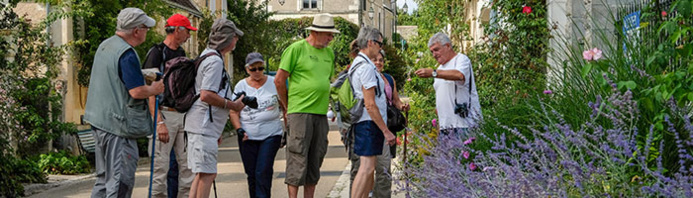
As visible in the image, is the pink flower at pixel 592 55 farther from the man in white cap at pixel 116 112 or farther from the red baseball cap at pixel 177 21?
A: the red baseball cap at pixel 177 21

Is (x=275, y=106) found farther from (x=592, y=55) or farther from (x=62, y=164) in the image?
(x=62, y=164)

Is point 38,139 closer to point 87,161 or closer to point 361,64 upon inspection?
point 87,161

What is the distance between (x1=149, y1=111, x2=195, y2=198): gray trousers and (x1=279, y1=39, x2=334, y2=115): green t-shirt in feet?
3.11

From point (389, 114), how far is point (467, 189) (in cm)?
296

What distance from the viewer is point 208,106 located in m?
6.88

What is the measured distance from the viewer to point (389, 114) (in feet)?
25.2

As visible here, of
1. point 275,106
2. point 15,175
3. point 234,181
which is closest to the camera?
point 275,106

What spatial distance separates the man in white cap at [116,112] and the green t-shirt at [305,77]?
1496mm

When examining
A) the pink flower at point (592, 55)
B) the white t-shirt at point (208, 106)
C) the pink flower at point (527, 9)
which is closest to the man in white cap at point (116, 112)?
the white t-shirt at point (208, 106)

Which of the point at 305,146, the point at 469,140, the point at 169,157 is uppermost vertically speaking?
the point at 469,140

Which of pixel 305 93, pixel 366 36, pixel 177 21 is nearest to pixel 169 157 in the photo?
pixel 177 21

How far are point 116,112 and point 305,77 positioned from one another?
178 centimetres

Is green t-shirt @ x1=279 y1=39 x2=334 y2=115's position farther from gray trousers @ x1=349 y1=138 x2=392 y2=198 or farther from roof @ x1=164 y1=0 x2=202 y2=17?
roof @ x1=164 y1=0 x2=202 y2=17

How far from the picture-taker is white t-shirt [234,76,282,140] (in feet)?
25.0
